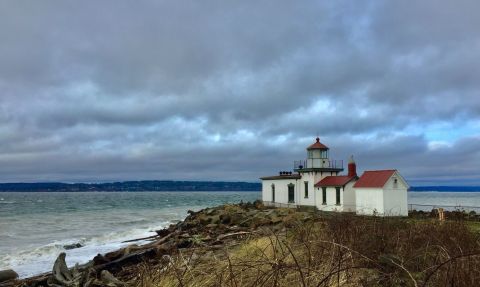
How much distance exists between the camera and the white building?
29.0m

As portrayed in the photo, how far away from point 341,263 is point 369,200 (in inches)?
988

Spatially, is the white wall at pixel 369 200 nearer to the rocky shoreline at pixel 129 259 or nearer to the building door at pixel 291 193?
the rocky shoreline at pixel 129 259

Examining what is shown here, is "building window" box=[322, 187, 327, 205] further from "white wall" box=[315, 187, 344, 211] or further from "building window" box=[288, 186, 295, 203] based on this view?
"building window" box=[288, 186, 295, 203]

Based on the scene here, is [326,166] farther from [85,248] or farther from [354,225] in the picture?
[354,225]

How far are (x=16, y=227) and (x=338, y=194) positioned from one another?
82.7 feet

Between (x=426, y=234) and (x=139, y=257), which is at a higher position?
(x=426, y=234)

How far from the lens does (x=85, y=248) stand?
2316 centimetres

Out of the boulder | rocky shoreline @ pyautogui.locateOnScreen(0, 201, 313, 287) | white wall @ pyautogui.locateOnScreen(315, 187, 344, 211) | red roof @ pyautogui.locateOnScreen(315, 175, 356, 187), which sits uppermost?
red roof @ pyautogui.locateOnScreen(315, 175, 356, 187)

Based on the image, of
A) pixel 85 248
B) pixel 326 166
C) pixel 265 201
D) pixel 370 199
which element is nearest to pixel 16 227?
pixel 85 248

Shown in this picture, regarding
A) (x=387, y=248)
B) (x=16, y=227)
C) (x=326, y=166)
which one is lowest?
(x=16, y=227)

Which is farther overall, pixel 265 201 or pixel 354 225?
pixel 265 201

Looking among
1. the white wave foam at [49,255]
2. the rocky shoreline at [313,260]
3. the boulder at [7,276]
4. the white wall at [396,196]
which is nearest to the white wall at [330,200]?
the white wall at [396,196]

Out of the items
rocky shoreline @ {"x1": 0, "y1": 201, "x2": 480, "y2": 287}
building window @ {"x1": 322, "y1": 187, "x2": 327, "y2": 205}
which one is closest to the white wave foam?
rocky shoreline @ {"x1": 0, "y1": 201, "x2": 480, "y2": 287}

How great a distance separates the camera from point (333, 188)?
107 feet
